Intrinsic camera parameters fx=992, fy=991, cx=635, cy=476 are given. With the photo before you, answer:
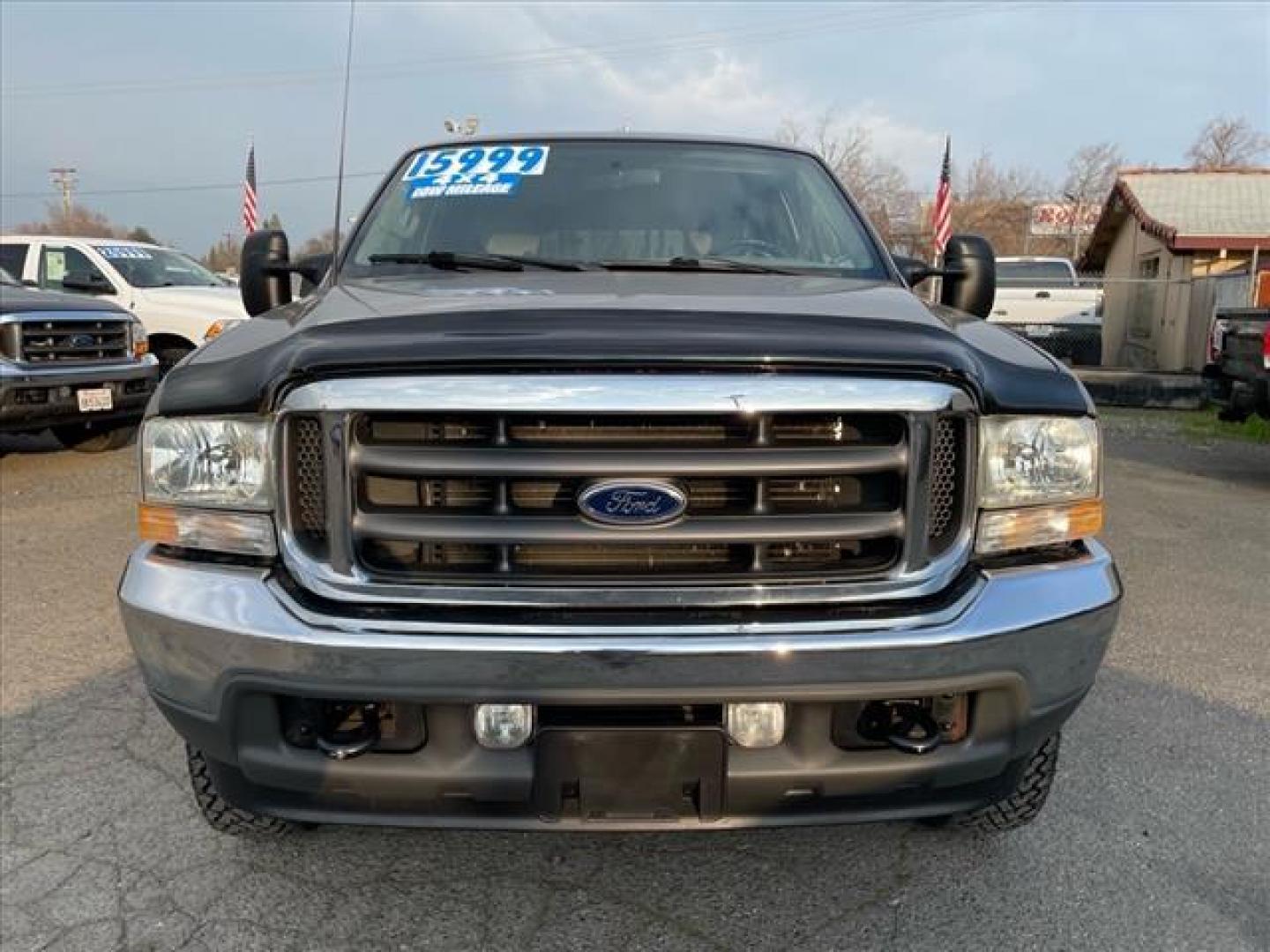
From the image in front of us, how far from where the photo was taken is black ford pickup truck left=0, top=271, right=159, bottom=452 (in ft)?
23.4

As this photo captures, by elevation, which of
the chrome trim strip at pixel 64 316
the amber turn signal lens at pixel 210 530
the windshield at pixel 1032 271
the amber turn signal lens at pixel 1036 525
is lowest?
the amber turn signal lens at pixel 210 530

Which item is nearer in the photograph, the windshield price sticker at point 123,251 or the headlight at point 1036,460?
the headlight at point 1036,460

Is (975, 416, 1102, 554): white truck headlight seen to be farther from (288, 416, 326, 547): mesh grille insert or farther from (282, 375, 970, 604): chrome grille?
(288, 416, 326, 547): mesh grille insert

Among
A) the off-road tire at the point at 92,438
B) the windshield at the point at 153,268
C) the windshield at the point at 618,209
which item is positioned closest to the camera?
the windshield at the point at 618,209

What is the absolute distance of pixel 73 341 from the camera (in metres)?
7.58

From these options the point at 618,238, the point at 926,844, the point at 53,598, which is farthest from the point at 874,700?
the point at 53,598

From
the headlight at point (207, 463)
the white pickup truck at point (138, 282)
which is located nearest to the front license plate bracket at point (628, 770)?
the headlight at point (207, 463)

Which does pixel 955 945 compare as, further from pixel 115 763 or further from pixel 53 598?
pixel 53 598

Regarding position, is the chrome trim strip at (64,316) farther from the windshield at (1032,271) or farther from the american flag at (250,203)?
the windshield at (1032,271)

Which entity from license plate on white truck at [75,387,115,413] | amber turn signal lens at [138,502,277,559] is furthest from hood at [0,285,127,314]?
amber turn signal lens at [138,502,277,559]

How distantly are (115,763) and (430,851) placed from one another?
115 centimetres

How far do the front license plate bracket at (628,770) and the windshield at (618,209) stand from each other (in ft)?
4.95

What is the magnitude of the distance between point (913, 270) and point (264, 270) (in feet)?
7.22

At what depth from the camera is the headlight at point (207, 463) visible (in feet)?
6.40
